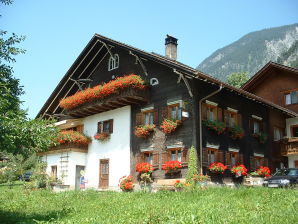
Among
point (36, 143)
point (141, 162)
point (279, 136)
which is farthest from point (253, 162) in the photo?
point (36, 143)

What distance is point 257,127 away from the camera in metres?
25.3

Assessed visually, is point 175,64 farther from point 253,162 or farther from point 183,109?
point 253,162

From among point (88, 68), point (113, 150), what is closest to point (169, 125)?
point (113, 150)

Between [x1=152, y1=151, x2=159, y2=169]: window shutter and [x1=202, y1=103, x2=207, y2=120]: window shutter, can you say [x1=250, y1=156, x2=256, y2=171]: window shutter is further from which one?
[x1=152, y1=151, x2=159, y2=169]: window shutter

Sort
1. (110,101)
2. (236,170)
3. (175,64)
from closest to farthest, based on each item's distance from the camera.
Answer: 1. (175,64)
2. (236,170)
3. (110,101)

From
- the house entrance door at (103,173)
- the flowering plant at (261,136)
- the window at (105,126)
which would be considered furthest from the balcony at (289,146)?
the house entrance door at (103,173)

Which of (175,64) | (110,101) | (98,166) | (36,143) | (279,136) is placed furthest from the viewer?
(279,136)

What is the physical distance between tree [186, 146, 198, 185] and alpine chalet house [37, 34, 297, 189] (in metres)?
0.43

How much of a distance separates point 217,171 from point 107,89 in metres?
8.13

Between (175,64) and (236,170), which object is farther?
(236,170)

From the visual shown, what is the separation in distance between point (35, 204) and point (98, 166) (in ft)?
26.2

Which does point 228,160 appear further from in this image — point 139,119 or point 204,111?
point 139,119

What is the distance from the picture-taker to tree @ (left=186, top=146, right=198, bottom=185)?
18.6 m

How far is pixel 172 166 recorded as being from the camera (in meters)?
19.4
